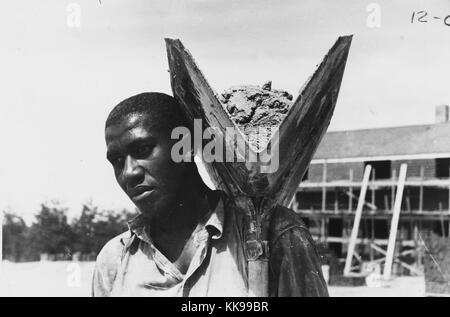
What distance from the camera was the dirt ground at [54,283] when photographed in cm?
937

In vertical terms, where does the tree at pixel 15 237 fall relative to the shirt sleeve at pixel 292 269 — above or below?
below

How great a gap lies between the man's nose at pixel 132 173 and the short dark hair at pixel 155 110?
17cm

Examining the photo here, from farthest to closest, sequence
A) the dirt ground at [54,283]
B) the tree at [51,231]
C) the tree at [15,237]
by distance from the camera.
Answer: the tree at [15,237] < the tree at [51,231] < the dirt ground at [54,283]

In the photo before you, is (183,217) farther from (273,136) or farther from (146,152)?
(273,136)

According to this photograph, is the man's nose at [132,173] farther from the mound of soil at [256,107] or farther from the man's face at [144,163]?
the mound of soil at [256,107]

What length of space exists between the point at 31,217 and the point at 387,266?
864 cm

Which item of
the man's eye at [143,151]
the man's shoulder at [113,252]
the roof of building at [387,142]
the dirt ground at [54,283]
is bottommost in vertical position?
the dirt ground at [54,283]

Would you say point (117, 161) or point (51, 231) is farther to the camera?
point (51, 231)

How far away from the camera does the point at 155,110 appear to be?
10.3ft

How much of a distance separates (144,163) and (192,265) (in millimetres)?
449

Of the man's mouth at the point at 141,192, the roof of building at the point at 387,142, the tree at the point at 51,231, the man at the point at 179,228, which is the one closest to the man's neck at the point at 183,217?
the man at the point at 179,228

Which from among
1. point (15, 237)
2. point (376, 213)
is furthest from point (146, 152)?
point (376, 213)

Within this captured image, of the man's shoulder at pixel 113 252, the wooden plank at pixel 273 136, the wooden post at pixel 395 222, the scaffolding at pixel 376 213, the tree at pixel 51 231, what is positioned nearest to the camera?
the wooden plank at pixel 273 136
